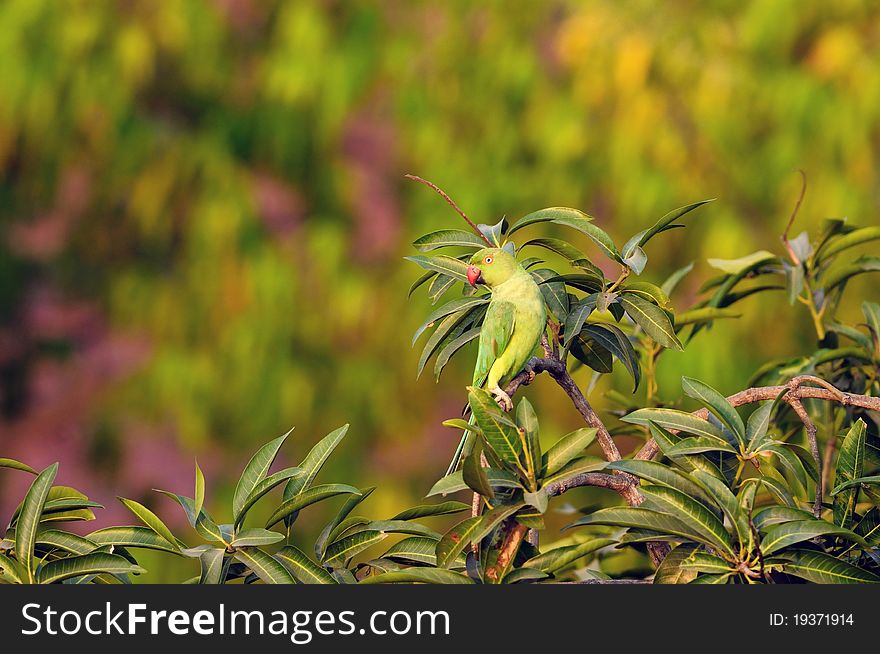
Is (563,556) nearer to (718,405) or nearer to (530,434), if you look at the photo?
(530,434)

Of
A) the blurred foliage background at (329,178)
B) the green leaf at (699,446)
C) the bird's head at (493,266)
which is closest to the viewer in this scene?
the green leaf at (699,446)

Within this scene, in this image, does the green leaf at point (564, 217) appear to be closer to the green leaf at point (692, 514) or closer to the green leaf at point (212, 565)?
the green leaf at point (692, 514)

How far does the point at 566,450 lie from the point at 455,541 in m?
0.14

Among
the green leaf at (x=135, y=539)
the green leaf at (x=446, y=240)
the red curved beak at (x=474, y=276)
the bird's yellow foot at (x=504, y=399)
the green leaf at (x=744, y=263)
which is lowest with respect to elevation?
the green leaf at (x=135, y=539)

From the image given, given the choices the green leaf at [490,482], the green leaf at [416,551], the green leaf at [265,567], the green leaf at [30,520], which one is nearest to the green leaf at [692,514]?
the green leaf at [490,482]

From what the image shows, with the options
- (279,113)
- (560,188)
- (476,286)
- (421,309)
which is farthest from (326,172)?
(476,286)

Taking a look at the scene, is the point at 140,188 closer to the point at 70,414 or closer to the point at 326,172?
the point at 326,172

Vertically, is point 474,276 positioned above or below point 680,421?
above

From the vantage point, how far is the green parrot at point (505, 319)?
42.2 inches

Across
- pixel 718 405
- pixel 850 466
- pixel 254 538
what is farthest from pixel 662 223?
pixel 254 538

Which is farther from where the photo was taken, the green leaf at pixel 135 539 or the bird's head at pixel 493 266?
the bird's head at pixel 493 266

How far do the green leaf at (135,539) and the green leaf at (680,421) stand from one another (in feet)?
1.54

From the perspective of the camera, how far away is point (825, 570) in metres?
0.81

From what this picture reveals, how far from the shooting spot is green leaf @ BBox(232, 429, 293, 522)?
3.05ft
